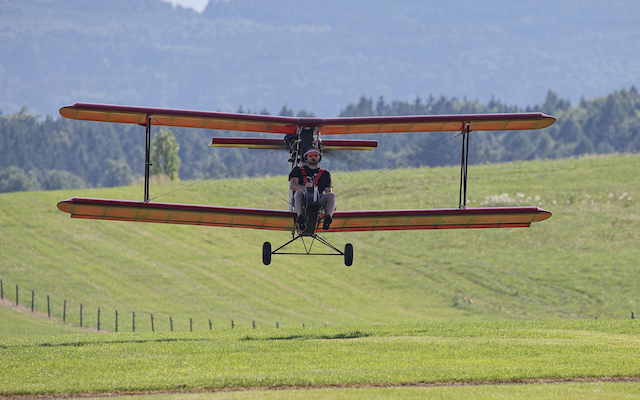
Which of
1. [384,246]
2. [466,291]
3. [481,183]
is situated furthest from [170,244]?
[481,183]

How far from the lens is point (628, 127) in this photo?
169m

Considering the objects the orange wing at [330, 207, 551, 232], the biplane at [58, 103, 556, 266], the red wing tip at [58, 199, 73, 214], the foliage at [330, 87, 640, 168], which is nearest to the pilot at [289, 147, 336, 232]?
the biplane at [58, 103, 556, 266]

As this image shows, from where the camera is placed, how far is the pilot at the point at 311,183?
2106 cm

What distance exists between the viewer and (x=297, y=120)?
73.1 ft

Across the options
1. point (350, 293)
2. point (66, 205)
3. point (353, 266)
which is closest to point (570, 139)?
point (353, 266)

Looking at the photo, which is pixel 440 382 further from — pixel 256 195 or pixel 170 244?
pixel 256 195

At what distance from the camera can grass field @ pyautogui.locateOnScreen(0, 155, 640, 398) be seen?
68.8 ft

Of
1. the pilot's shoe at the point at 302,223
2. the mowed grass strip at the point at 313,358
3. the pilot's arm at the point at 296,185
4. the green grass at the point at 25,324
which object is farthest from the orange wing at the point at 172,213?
the green grass at the point at 25,324

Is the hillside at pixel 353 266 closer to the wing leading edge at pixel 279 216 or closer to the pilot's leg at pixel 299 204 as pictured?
the wing leading edge at pixel 279 216

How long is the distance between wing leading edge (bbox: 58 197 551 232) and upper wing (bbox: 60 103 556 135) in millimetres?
2675

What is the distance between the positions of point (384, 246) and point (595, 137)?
129876 millimetres

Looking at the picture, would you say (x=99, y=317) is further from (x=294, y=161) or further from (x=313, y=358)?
(x=294, y=161)

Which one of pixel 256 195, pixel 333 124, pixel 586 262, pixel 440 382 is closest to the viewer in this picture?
pixel 440 382

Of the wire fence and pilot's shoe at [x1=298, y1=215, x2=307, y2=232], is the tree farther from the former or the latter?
pilot's shoe at [x1=298, y1=215, x2=307, y2=232]
